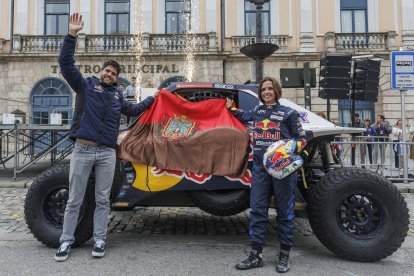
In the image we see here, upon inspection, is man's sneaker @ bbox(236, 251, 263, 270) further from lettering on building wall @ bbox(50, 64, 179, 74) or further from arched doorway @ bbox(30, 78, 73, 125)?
arched doorway @ bbox(30, 78, 73, 125)

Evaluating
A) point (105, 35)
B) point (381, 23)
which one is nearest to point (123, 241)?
point (105, 35)

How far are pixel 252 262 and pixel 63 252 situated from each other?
5.97 feet

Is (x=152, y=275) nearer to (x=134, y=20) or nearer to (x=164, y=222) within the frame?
(x=164, y=222)

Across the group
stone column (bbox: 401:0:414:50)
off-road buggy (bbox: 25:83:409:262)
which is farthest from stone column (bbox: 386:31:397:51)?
off-road buggy (bbox: 25:83:409:262)

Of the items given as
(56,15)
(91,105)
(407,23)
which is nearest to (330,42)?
(407,23)

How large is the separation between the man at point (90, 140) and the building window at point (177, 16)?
60.0ft

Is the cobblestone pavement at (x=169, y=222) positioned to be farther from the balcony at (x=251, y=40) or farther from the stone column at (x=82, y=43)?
the balcony at (x=251, y=40)

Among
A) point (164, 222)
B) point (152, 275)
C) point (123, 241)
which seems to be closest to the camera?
point (152, 275)

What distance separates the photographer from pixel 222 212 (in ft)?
13.8

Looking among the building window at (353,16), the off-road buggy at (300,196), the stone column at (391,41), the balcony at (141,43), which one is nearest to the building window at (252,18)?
the balcony at (141,43)

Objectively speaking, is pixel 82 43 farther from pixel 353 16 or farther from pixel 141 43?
pixel 353 16

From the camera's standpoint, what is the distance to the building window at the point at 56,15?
22.0 meters

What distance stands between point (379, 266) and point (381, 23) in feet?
69.1

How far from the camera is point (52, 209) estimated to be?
165 inches
